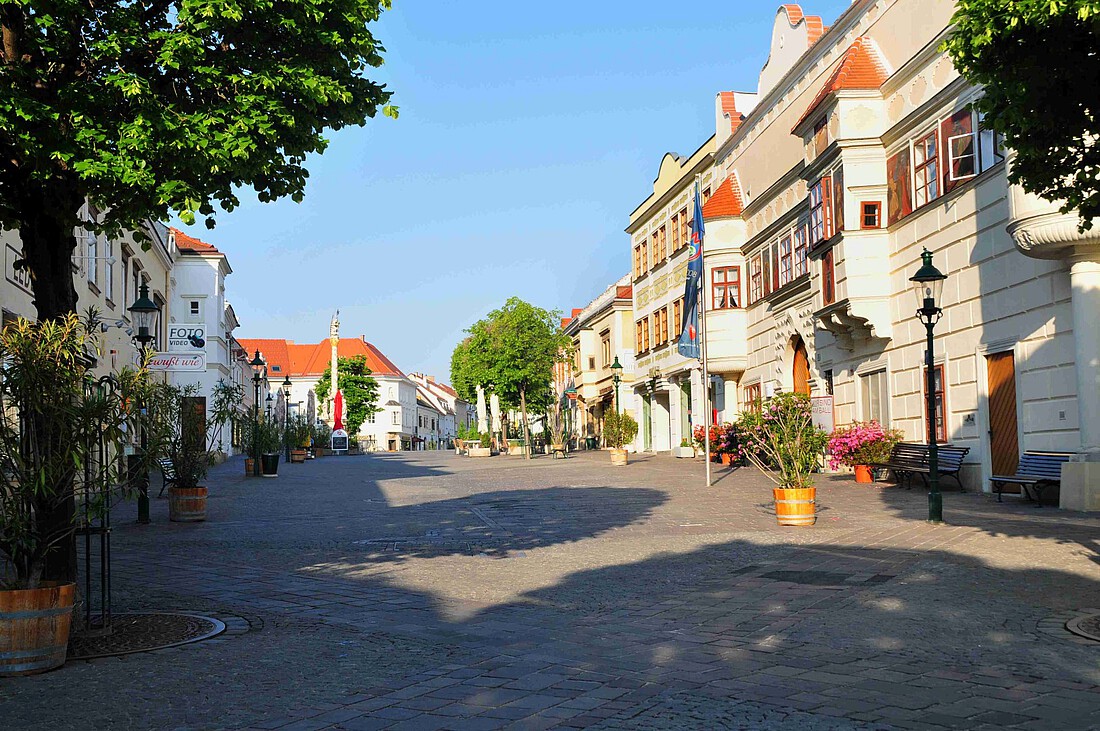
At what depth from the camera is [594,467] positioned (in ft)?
114

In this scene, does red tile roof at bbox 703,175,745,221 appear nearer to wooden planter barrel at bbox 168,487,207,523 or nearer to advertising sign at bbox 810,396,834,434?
advertising sign at bbox 810,396,834,434

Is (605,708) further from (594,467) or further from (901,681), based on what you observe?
(594,467)

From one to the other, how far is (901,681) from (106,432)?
18.5 feet

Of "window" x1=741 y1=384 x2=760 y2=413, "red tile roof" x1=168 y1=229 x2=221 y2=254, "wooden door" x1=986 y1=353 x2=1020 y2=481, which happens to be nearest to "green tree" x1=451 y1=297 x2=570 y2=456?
"red tile roof" x1=168 y1=229 x2=221 y2=254

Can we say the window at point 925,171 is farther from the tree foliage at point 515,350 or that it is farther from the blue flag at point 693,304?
the tree foliage at point 515,350

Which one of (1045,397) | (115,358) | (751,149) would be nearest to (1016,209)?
(1045,397)

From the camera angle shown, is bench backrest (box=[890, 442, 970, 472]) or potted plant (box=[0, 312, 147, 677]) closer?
potted plant (box=[0, 312, 147, 677])

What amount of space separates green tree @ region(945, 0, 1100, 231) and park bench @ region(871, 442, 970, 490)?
12.3 metres

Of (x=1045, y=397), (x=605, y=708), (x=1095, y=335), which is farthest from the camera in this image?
(x=1045, y=397)

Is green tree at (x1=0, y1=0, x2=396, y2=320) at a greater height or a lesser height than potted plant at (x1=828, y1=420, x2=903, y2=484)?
greater

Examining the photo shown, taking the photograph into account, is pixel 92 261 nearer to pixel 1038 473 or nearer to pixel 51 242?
pixel 51 242

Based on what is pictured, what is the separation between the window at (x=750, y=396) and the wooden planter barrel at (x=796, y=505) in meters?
18.5

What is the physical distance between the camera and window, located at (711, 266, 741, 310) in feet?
115

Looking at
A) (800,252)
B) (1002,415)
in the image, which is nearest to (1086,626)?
(1002,415)
